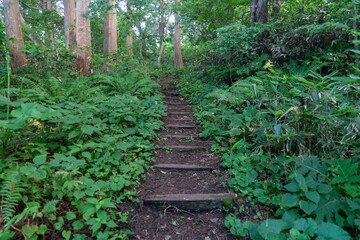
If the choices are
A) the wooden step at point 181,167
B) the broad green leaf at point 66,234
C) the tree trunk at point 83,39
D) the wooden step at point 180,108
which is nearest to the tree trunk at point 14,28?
the tree trunk at point 83,39

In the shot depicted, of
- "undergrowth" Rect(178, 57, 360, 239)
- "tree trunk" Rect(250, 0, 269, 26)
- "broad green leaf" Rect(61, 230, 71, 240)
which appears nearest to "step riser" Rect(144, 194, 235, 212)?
"undergrowth" Rect(178, 57, 360, 239)

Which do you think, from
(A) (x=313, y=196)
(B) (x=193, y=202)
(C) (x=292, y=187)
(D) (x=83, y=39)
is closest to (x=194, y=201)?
(B) (x=193, y=202)

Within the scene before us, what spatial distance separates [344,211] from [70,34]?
12.2 m

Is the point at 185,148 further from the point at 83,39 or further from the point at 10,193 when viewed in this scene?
the point at 83,39

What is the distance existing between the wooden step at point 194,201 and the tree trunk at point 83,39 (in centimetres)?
571

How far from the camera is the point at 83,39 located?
23.3 ft

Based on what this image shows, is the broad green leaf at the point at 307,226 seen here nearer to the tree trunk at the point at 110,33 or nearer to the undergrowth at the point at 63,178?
the undergrowth at the point at 63,178

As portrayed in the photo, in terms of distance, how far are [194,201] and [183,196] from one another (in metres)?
0.16

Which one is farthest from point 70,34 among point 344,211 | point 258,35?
point 344,211

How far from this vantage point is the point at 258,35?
19.0 feet

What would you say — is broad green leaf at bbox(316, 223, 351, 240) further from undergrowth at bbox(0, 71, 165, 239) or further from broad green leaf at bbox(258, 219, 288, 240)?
undergrowth at bbox(0, 71, 165, 239)

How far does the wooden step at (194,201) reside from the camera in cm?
261

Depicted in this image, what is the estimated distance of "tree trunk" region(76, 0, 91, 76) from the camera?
22.4 ft

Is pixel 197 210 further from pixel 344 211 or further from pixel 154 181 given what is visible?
pixel 344 211
